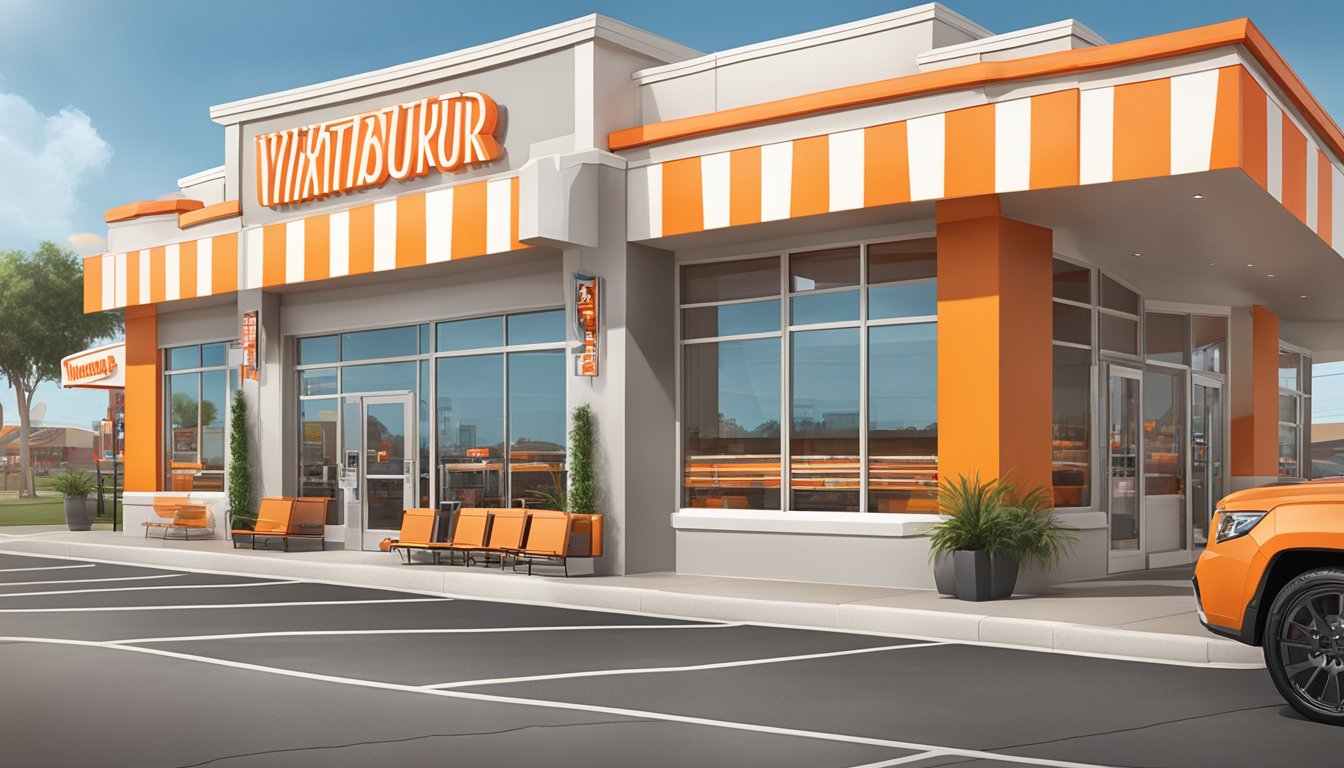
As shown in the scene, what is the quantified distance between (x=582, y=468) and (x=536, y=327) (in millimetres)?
2845

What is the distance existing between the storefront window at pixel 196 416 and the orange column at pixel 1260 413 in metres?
18.0

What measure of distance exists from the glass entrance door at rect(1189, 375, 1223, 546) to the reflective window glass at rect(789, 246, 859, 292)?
6657 millimetres

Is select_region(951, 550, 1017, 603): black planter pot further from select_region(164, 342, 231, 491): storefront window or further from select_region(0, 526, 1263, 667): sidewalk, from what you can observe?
select_region(164, 342, 231, 491): storefront window

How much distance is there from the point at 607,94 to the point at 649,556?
6103mm

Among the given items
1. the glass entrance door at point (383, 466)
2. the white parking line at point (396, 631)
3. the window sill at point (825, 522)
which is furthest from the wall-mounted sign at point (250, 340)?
the white parking line at point (396, 631)

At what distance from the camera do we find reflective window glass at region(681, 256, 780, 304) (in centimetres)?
1636

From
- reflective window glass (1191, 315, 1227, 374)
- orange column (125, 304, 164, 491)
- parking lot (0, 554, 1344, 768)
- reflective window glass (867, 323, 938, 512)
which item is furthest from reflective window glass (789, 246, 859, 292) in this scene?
orange column (125, 304, 164, 491)

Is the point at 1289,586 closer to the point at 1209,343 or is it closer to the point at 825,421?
the point at 825,421

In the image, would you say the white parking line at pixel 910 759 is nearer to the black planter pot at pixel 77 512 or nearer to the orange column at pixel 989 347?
the orange column at pixel 989 347

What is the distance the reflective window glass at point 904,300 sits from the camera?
48.9ft

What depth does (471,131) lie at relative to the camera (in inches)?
708

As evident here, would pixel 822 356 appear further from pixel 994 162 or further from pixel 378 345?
pixel 378 345

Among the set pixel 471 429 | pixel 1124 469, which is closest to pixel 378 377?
pixel 471 429

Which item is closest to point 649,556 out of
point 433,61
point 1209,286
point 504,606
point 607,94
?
point 504,606
